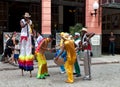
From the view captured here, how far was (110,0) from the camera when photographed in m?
24.2

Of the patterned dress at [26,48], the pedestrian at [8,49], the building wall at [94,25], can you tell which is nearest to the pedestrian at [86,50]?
the patterned dress at [26,48]

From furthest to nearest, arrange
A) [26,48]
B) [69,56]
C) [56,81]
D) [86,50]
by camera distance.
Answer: [26,48], [86,50], [56,81], [69,56]

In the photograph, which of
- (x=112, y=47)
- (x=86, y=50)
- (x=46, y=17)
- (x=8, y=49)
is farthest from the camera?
(x=112, y=47)

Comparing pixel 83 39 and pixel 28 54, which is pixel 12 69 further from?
pixel 83 39

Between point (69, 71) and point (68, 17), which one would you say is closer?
point (69, 71)

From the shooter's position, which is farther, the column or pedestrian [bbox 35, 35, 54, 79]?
the column

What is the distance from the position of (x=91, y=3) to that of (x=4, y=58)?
6.76 m

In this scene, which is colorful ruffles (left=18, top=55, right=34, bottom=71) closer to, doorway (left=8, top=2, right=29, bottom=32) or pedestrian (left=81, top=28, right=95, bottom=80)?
pedestrian (left=81, top=28, right=95, bottom=80)

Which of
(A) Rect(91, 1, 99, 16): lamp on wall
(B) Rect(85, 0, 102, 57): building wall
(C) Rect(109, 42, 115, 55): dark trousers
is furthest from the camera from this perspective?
(C) Rect(109, 42, 115, 55): dark trousers

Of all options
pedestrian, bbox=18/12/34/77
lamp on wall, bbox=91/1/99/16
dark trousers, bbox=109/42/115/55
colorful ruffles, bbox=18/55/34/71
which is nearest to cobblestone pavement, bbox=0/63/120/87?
colorful ruffles, bbox=18/55/34/71

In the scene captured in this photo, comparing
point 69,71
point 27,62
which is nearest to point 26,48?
point 27,62

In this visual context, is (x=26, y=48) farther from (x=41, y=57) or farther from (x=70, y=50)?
(x=70, y=50)

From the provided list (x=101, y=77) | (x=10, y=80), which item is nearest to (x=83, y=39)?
(x=101, y=77)

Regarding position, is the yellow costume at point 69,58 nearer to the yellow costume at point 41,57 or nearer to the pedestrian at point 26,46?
the yellow costume at point 41,57
